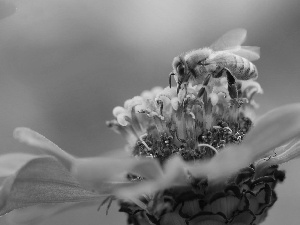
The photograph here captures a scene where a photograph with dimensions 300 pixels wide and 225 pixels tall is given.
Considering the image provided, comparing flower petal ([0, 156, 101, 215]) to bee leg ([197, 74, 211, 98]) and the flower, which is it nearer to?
the flower

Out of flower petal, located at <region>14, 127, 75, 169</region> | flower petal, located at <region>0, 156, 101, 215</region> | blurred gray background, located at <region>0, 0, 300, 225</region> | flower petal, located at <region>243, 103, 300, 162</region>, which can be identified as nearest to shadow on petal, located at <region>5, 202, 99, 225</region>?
flower petal, located at <region>0, 156, 101, 215</region>

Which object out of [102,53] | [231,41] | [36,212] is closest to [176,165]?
[36,212]

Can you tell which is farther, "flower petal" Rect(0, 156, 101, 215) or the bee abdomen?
the bee abdomen

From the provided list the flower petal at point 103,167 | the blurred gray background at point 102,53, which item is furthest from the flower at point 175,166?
the blurred gray background at point 102,53

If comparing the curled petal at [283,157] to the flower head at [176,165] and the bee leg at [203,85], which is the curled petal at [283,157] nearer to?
the flower head at [176,165]

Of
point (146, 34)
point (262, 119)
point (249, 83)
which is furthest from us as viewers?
point (146, 34)

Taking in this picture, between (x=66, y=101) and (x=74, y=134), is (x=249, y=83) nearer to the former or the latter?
(x=74, y=134)

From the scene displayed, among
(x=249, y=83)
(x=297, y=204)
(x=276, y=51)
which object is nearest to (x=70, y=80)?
(x=276, y=51)
